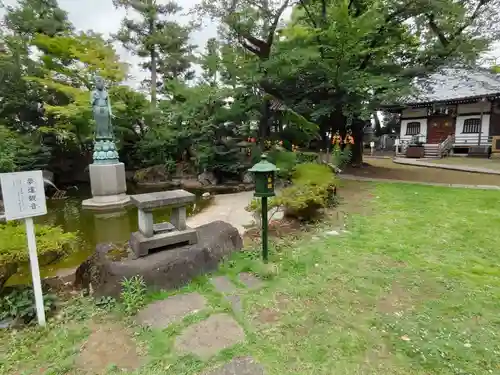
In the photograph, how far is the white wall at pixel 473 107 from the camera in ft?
57.8

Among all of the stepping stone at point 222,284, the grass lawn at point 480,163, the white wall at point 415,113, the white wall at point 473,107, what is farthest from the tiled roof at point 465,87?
the stepping stone at point 222,284

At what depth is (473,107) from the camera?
1838 centimetres

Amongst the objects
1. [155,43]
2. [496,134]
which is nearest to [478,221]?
[496,134]

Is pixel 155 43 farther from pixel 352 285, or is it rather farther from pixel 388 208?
pixel 352 285

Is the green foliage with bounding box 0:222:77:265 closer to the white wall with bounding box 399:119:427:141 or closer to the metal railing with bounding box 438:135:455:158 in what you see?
the metal railing with bounding box 438:135:455:158

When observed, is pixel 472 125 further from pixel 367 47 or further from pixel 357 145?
pixel 367 47

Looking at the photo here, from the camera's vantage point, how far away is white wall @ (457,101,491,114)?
17.6 meters

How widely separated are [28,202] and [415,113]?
79.1 ft

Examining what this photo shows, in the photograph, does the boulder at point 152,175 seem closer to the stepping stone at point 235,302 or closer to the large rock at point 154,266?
the large rock at point 154,266

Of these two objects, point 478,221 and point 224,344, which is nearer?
point 224,344

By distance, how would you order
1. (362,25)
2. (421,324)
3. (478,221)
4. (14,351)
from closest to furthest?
(14,351), (421,324), (478,221), (362,25)

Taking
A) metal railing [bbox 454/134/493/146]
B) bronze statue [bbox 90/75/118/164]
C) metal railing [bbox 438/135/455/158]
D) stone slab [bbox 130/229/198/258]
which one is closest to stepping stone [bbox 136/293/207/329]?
stone slab [bbox 130/229/198/258]

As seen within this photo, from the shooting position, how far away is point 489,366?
80.4 inches

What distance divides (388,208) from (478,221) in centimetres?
156
